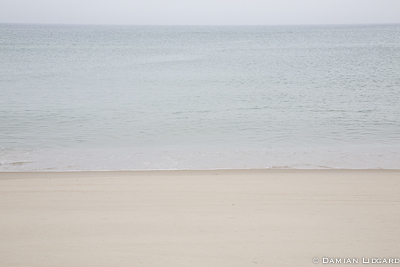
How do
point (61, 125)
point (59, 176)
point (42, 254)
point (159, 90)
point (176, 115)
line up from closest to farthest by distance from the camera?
point (42, 254), point (59, 176), point (61, 125), point (176, 115), point (159, 90)

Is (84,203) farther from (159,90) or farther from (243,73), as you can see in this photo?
(243,73)

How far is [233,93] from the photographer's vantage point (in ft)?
53.3

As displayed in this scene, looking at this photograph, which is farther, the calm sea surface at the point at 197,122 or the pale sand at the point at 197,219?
the calm sea surface at the point at 197,122

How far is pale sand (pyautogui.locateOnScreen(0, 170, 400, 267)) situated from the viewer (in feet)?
11.4

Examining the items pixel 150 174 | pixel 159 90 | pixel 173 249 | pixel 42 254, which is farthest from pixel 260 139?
pixel 159 90

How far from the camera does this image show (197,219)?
13.9 ft

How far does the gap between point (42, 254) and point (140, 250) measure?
3.26ft

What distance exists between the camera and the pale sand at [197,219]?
349 cm

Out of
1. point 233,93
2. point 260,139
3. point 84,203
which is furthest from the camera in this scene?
point 233,93

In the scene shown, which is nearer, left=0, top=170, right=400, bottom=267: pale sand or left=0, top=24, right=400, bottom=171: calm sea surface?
left=0, top=170, right=400, bottom=267: pale sand

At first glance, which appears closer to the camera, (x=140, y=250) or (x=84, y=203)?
(x=140, y=250)

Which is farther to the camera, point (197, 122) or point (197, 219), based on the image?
point (197, 122)

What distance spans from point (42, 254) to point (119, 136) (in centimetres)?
603

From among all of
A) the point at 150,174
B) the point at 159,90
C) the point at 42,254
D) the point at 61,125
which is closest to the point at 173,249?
Result: the point at 42,254
